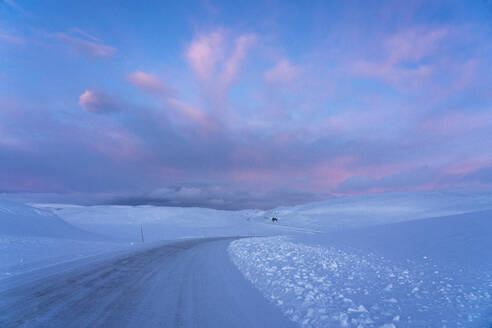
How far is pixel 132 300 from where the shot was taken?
6.16 meters

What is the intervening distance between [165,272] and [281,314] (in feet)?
17.9

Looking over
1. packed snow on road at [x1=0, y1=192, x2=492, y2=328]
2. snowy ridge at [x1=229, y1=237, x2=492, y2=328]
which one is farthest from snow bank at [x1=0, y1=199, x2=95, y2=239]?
snowy ridge at [x1=229, y1=237, x2=492, y2=328]

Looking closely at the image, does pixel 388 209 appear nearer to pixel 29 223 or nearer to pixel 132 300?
pixel 132 300

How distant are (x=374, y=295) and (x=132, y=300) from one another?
574 centimetres

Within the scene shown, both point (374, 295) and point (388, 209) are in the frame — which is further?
point (388, 209)

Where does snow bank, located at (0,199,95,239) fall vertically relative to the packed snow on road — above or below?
above

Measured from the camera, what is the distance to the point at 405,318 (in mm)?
5000

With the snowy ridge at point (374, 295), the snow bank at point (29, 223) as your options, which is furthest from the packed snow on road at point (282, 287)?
the snow bank at point (29, 223)

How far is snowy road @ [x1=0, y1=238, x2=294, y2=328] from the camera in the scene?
5004mm

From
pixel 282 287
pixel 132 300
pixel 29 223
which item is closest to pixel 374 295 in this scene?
pixel 282 287

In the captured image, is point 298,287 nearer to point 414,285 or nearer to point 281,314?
point 281,314

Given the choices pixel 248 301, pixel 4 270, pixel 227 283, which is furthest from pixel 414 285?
pixel 4 270

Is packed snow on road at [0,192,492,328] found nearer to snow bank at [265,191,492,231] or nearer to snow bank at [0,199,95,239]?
snow bank at [0,199,95,239]

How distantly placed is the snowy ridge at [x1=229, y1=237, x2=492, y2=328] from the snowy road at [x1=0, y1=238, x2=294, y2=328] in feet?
2.43
